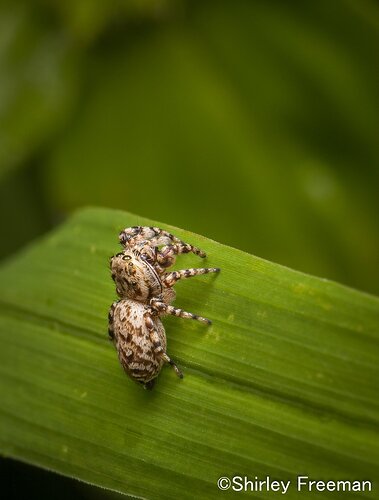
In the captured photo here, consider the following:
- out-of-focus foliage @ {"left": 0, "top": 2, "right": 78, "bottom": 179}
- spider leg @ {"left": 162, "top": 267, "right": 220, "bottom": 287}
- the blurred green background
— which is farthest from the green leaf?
out-of-focus foliage @ {"left": 0, "top": 2, "right": 78, "bottom": 179}

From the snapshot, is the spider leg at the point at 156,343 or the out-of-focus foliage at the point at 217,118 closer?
the spider leg at the point at 156,343

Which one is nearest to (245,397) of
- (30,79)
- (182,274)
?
(182,274)

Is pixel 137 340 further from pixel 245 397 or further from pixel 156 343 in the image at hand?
pixel 245 397

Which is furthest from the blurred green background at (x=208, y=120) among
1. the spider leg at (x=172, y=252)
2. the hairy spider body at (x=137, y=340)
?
the hairy spider body at (x=137, y=340)

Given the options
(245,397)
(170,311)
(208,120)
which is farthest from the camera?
(208,120)

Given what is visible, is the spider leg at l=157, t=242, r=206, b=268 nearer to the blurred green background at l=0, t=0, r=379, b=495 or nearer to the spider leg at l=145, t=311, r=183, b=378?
the spider leg at l=145, t=311, r=183, b=378

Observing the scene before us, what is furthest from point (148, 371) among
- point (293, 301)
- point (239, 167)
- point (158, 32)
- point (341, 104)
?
point (158, 32)

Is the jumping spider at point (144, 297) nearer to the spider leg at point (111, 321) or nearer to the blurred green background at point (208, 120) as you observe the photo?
the spider leg at point (111, 321)
